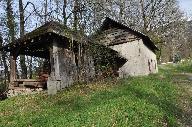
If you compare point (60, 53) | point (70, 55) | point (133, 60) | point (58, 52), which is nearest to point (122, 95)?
point (58, 52)

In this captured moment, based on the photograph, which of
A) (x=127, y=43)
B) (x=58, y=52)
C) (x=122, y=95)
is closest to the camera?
(x=122, y=95)

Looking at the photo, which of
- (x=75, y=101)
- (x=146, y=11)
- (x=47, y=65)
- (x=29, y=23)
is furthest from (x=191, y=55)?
(x=75, y=101)

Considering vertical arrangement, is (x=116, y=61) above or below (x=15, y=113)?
above

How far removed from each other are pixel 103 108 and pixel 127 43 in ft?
64.5

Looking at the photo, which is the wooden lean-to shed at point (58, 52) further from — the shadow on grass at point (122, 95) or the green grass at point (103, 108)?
the shadow on grass at point (122, 95)

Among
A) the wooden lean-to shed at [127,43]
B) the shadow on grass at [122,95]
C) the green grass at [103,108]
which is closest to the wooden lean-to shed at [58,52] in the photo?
the green grass at [103,108]

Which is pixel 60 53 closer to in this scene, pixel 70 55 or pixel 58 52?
pixel 58 52

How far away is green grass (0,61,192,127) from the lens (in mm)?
12350

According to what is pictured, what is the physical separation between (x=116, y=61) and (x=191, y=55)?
50.5 metres

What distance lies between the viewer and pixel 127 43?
32.6 meters

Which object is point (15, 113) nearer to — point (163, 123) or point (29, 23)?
point (163, 123)

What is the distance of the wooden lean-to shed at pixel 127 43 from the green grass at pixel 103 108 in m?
11.9

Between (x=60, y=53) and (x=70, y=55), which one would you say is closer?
(x=60, y=53)

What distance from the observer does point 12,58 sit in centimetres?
2362
